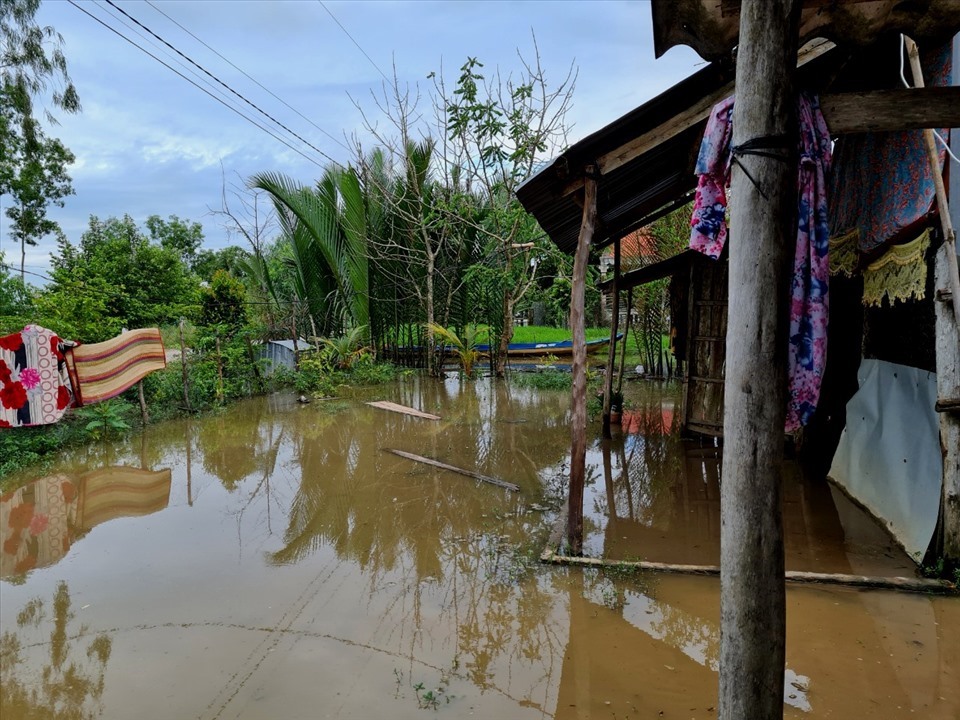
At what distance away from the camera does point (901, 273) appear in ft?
13.3

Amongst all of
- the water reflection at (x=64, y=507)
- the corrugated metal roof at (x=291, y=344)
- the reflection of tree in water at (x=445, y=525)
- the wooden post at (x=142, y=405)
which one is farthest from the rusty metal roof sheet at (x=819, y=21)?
the corrugated metal roof at (x=291, y=344)

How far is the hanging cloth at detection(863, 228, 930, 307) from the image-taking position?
150 inches

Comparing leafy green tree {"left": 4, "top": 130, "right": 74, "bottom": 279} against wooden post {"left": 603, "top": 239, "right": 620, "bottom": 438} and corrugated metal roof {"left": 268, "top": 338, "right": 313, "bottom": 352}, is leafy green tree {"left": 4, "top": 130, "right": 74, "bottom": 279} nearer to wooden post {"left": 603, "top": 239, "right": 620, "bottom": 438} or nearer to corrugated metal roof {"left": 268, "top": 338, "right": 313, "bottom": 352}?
corrugated metal roof {"left": 268, "top": 338, "right": 313, "bottom": 352}

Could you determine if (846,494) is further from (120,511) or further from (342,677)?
(120,511)

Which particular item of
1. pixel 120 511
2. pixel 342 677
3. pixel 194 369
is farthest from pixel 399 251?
pixel 342 677

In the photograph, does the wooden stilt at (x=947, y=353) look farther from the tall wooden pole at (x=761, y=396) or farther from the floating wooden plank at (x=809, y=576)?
the tall wooden pole at (x=761, y=396)

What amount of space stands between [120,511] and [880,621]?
19.6ft

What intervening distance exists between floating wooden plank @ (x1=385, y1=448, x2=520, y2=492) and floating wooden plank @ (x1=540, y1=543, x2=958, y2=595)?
5.53 ft

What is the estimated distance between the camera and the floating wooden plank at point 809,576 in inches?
140

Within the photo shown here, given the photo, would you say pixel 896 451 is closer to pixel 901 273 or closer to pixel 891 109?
pixel 901 273

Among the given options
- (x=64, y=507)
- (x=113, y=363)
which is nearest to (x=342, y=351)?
(x=113, y=363)

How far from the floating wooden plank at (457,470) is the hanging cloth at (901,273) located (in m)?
3.38

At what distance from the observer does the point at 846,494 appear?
536 cm

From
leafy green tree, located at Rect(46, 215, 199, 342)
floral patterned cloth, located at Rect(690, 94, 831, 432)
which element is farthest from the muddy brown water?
leafy green tree, located at Rect(46, 215, 199, 342)
